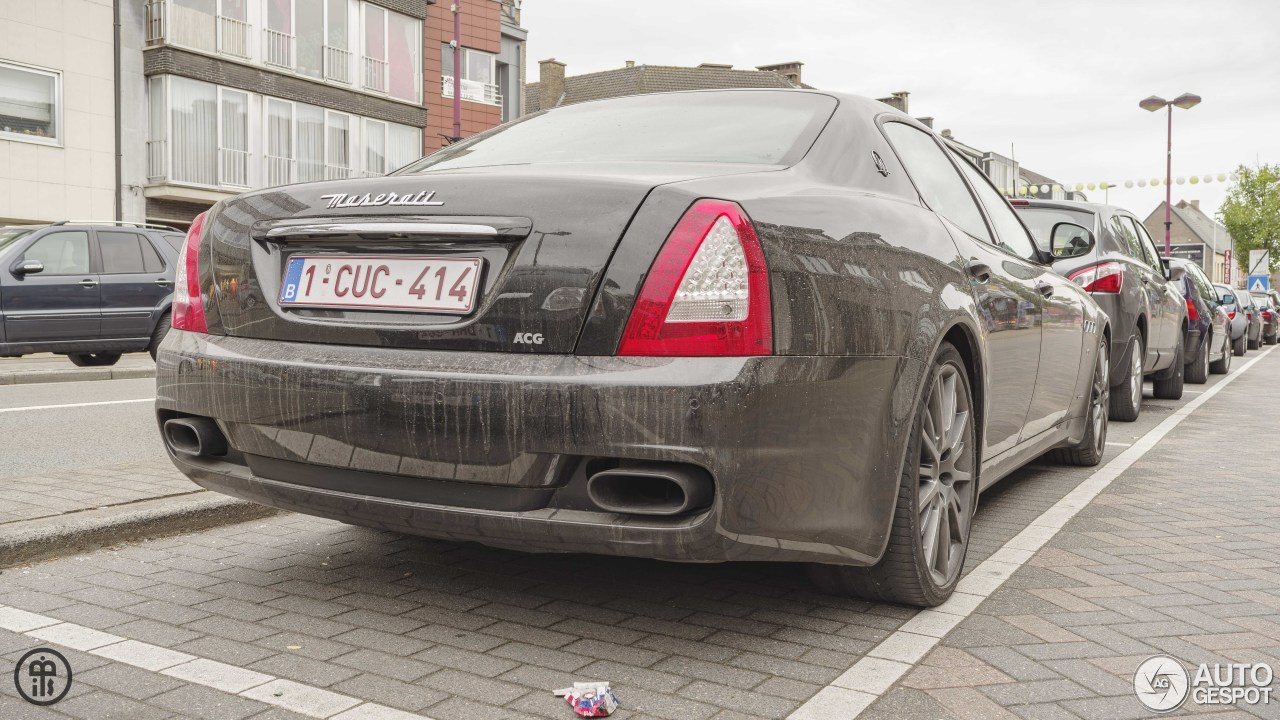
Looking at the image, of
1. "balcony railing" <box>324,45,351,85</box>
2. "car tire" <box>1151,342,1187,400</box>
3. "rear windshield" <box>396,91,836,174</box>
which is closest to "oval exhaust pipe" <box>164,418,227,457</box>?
"rear windshield" <box>396,91,836,174</box>

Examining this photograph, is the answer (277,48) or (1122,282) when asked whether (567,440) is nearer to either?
(1122,282)

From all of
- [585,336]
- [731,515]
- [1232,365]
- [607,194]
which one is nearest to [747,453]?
[731,515]

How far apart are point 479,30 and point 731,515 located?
3455 centimetres

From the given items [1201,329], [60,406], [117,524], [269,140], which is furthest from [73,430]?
[269,140]

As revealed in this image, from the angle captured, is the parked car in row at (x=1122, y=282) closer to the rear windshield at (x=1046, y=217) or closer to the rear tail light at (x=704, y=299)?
the rear windshield at (x=1046, y=217)

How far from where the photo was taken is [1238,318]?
21188 mm

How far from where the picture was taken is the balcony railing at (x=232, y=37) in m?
26.3

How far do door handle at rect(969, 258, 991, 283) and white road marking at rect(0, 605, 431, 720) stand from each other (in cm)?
223

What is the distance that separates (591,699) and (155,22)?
26.0m

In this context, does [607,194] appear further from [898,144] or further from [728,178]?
[898,144]

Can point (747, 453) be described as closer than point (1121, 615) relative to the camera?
Yes

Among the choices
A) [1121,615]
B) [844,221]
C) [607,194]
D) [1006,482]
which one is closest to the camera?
[607,194]

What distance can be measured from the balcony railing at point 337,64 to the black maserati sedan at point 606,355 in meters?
27.5

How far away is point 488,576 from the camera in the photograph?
3703 millimetres
